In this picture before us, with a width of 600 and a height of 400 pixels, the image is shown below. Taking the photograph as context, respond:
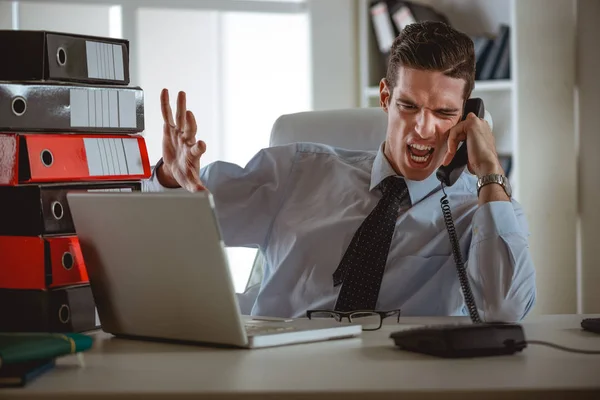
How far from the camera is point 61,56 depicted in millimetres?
1376

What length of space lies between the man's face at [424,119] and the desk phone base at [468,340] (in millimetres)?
899

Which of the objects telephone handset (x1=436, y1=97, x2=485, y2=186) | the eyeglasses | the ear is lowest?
the eyeglasses

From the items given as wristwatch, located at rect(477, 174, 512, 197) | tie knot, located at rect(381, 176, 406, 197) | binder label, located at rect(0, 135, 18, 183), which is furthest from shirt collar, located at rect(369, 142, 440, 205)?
binder label, located at rect(0, 135, 18, 183)

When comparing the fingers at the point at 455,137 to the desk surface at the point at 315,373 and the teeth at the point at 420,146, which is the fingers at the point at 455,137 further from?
the desk surface at the point at 315,373

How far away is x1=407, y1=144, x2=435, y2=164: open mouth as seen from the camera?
2.00m

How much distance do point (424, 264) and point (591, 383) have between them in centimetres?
100

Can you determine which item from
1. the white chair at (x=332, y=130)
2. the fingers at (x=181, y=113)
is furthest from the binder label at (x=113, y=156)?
the white chair at (x=332, y=130)

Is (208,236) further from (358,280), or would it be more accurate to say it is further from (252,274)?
(252,274)

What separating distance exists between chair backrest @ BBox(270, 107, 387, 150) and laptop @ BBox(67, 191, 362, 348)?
3.21 ft

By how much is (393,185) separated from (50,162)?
893mm

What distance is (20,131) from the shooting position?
1.33 metres

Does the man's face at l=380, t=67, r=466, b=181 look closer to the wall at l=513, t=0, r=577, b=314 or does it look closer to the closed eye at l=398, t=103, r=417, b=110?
the closed eye at l=398, t=103, r=417, b=110

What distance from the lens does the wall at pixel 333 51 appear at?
3.75m

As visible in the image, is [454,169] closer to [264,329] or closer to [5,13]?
[264,329]
